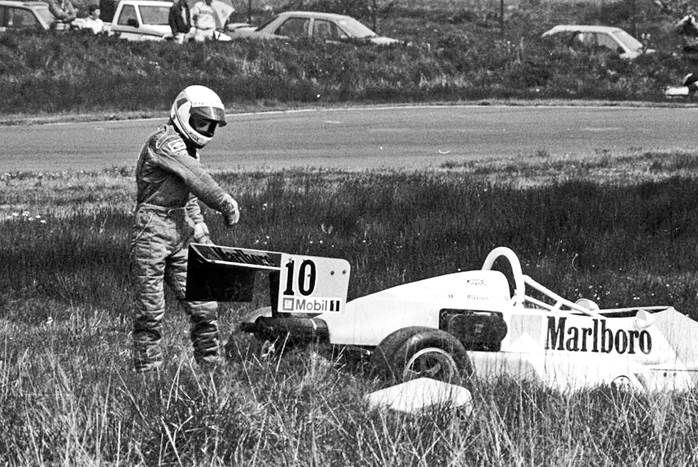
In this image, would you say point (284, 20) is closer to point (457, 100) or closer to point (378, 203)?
point (457, 100)

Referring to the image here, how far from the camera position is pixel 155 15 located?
110 ft

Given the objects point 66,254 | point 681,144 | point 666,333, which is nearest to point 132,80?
point 681,144

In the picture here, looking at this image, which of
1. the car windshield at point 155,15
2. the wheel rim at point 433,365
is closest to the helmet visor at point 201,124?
the wheel rim at point 433,365

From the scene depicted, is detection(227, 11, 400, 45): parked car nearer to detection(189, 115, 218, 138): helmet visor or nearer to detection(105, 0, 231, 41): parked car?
detection(105, 0, 231, 41): parked car

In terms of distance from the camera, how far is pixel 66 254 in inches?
409

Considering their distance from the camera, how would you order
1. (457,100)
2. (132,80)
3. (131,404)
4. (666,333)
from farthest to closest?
(457,100) < (132,80) < (666,333) < (131,404)

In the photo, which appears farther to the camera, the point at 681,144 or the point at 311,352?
the point at 681,144

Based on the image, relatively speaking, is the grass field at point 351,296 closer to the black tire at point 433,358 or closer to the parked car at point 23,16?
the black tire at point 433,358

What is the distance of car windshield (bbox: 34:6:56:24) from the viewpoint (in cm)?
3259

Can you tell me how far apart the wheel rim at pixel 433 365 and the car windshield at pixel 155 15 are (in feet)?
89.0

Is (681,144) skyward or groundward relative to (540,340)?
groundward

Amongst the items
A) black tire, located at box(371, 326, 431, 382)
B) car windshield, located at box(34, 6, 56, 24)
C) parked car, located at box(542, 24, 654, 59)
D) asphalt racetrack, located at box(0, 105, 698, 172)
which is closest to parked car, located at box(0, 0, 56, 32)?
car windshield, located at box(34, 6, 56, 24)

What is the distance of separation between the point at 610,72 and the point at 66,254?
919 inches

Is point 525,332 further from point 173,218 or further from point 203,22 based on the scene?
point 203,22
